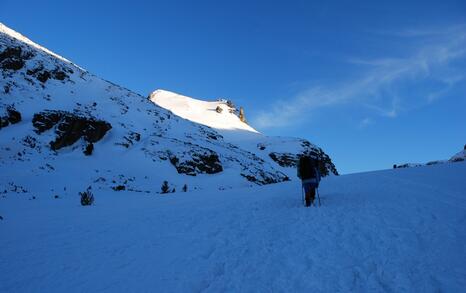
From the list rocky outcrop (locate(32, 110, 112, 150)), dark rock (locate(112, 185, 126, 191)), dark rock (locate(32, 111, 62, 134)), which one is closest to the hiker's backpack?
dark rock (locate(112, 185, 126, 191))

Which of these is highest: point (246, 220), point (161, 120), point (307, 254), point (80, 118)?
point (161, 120)

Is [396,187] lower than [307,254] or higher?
Result: higher

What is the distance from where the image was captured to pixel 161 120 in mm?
48656

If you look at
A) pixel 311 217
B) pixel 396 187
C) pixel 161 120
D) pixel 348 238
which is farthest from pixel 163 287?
pixel 161 120

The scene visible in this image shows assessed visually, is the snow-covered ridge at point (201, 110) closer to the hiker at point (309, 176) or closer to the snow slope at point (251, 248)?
the hiker at point (309, 176)

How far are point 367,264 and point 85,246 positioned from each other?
246 inches

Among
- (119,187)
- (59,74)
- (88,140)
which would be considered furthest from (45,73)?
(119,187)

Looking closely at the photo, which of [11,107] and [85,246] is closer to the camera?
[85,246]

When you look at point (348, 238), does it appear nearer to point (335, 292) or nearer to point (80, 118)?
point (335, 292)

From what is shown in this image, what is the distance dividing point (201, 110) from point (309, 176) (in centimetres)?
7894

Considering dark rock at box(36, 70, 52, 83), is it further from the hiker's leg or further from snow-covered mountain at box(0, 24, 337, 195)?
the hiker's leg

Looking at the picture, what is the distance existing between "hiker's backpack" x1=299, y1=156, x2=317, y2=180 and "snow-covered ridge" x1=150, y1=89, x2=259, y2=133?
199ft

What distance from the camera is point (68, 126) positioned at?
32469 millimetres

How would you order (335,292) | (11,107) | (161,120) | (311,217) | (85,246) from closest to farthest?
(335,292), (85,246), (311,217), (11,107), (161,120)
